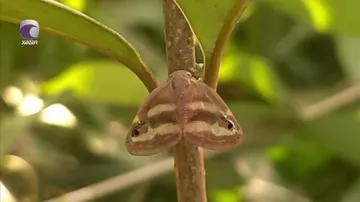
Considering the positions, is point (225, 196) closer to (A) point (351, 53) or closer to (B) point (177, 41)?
(A) point (351, 53)

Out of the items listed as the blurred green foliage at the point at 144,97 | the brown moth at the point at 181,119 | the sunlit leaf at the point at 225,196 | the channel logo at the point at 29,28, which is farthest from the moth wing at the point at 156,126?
the sunlit leaf at the point at 225,196

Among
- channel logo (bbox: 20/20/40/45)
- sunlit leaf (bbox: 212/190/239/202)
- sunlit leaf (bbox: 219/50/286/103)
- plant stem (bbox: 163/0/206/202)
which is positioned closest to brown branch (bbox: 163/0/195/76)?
plant stem (bbox: 163/0/206/202)

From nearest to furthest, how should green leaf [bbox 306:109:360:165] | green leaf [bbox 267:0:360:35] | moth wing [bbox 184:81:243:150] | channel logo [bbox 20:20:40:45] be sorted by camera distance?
1. moth wing [bbox 184:81:243:150]
2. channel logo [bbox 20:20:40:45]
3. green leaf [bbox 267:0:360:35]
4. green leaf [bbox 306:109:360:165]

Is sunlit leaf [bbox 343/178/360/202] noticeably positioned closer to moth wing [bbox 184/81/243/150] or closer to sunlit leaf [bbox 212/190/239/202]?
sunlit leaf [bbox 212/190/239/202]

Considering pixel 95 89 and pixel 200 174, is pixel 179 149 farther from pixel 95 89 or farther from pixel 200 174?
pixel 95 89

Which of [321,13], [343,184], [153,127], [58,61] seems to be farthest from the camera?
[343,184]

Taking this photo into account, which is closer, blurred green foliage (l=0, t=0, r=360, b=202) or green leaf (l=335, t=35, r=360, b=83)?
blurred green foliage (l=0, t=0, r=360, b=202)

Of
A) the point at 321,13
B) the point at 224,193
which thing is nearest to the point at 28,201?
the point at 224,193
